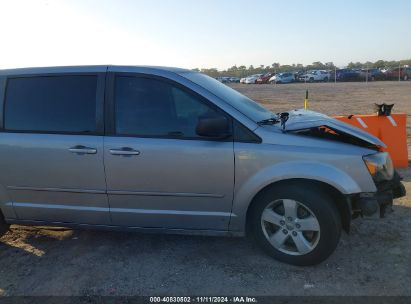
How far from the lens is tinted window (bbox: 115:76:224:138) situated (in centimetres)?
382

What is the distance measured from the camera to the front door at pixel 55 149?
3.94 metres

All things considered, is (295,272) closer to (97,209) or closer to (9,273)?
(97,209)

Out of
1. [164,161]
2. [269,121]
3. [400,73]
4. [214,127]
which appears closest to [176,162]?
[164,161]

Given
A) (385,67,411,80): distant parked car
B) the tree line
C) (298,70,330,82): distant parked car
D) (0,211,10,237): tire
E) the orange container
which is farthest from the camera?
the tree line

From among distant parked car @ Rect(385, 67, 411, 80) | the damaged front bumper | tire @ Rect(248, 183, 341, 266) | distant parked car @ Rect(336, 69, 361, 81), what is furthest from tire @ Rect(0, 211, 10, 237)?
distant parked car @ Rect(336, 69, 361, 81)

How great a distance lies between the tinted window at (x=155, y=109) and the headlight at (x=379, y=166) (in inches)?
57.1

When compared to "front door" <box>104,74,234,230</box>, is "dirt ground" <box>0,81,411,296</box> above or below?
below

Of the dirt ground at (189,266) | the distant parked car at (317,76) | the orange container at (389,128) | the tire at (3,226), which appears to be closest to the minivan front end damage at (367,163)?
the dirt ground at (189,266)

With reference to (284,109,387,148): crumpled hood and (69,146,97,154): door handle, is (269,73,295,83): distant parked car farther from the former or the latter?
(69,146,97,154): door handle

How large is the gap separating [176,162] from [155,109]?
560mm

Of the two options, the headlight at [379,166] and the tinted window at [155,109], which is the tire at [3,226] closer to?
the tinted window at [155,109]

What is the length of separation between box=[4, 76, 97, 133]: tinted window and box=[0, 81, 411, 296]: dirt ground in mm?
1293

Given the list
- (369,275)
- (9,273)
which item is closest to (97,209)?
(9,273)

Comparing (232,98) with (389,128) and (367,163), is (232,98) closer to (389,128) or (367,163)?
(367,163)
